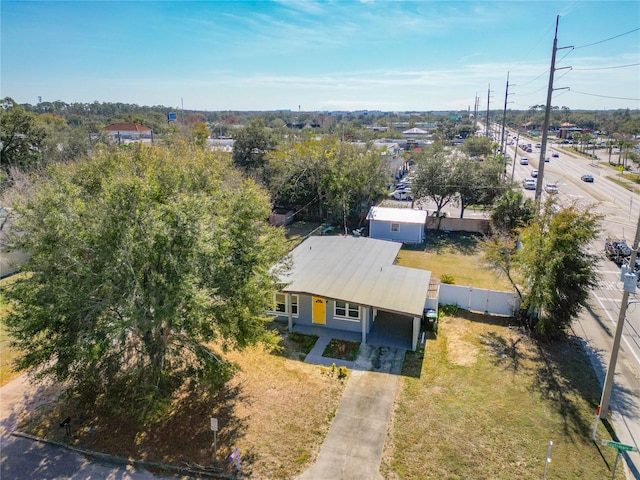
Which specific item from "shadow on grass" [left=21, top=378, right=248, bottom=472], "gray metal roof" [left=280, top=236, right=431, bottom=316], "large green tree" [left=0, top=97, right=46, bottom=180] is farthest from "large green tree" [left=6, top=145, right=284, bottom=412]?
"large green tree" [left=0, top=97, right=46, bottom=180]

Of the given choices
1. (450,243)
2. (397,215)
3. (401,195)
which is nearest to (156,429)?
(397,215)

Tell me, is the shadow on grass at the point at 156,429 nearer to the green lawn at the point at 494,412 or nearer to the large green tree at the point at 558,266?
the green lawn at the point at 494,412

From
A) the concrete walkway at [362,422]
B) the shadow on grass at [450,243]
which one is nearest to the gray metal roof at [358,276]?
the concrete walkway at [362,422]

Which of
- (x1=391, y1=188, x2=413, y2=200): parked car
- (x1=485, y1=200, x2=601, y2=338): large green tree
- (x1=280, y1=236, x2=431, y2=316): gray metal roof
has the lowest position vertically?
(x1=391, y1=188, x2=413, y2=200): parked car

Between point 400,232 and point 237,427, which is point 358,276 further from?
point 400,232

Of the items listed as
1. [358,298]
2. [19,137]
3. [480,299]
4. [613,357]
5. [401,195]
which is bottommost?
[480,299]

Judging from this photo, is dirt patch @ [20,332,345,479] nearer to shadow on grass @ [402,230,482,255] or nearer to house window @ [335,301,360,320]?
house window @ [335,301,360,320]

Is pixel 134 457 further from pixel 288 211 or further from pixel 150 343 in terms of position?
pixel 288 211

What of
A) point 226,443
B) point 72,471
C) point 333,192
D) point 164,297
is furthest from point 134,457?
point 333,192
